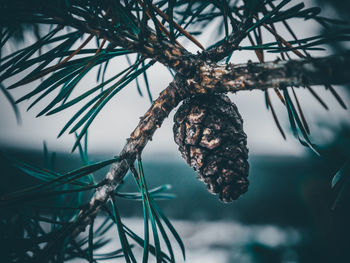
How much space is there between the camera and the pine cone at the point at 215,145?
0.18m

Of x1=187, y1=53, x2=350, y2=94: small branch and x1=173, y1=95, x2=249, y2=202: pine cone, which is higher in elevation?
x1=187, y1=53, x2=350, y2=94: small branch

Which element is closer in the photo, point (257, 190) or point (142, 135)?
point (142, 135)

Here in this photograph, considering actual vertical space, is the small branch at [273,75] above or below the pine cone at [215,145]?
above

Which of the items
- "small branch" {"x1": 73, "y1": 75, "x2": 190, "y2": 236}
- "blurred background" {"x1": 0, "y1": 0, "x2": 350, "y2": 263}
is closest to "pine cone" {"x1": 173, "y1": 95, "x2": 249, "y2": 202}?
"small branch" {"x1": 73, "y1": 75, "x2": 190, "y2": 236}

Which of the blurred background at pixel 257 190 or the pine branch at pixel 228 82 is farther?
the blurred background at pixel 257 190

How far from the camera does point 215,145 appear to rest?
179 millimetres

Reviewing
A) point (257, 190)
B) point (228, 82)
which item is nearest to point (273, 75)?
point (228, 82)

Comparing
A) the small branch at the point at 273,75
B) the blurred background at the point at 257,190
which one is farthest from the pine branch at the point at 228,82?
the blurred background at the point at 257,190

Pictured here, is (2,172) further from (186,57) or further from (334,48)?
(334,48)

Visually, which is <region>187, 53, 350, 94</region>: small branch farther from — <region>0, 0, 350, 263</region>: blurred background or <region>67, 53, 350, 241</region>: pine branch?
<region>0, 0, 350, 263</region>: blurred background

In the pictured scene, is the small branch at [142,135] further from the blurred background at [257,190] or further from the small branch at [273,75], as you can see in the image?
the blurred background at [257,190]

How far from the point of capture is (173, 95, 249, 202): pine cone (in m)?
0.18

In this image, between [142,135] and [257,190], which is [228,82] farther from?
[257,190]

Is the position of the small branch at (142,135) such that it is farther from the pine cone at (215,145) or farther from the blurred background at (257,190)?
the blurred background at (257,190)
